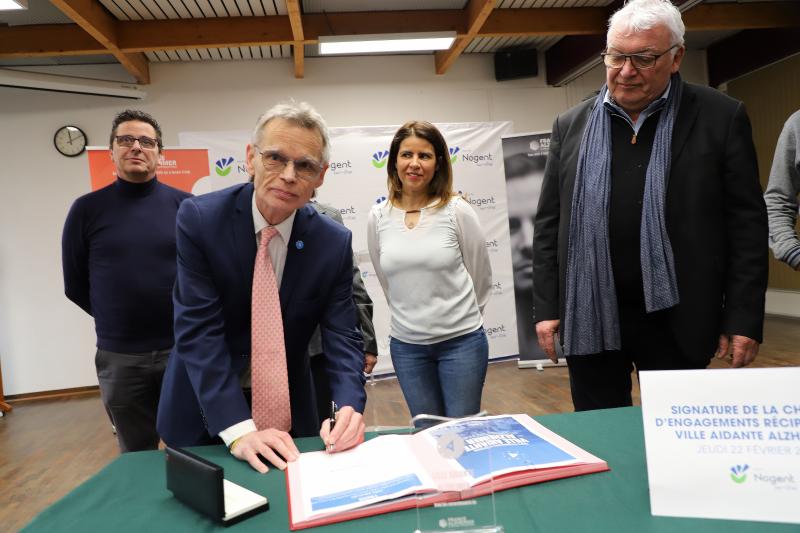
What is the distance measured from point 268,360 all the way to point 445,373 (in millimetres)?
884

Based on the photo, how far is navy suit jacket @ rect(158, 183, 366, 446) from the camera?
1225mm

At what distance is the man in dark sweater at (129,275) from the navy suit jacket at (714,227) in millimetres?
1784

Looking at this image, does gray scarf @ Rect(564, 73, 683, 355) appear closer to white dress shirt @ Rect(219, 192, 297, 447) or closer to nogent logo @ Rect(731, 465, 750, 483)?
nogent logo @ Rect(731, 465, 750, 483)

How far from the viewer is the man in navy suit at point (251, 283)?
4.02 ft

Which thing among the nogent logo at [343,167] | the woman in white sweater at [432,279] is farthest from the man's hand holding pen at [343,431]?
the nogent logo at [343,167]

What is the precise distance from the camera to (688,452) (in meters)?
0.78

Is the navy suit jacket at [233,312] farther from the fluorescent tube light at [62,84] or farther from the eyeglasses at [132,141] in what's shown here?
the fluorescent tube light at [62,84]

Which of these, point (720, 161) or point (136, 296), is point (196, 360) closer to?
point (136, 296)

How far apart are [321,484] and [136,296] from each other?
1.50 metres

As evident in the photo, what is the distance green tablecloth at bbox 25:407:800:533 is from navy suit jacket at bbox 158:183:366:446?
222 mm

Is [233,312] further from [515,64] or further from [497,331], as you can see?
[515,64]

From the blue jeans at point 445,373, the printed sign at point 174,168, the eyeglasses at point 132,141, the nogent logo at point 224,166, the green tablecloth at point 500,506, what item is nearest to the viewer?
the green tablecloth at point 500,506

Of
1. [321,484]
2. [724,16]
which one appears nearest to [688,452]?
[321,484]

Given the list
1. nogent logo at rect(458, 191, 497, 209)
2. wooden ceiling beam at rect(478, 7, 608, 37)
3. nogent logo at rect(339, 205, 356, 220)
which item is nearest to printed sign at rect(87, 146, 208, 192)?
nogent logo at rect(339, 205, 356, 220)
